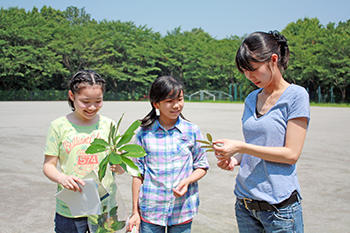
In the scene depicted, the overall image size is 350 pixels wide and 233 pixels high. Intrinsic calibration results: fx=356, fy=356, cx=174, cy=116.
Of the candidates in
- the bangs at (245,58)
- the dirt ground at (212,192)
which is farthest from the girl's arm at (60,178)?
the dirt ground at (212,192)

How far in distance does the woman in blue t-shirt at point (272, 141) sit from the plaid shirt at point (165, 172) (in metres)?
0.42

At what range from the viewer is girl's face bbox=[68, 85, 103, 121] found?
6.55 ft

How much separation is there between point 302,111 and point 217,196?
299 centimetres

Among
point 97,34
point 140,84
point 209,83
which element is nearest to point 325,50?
point 209,83

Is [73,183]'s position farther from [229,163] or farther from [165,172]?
[229,163]

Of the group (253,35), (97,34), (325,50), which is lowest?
(253,35)

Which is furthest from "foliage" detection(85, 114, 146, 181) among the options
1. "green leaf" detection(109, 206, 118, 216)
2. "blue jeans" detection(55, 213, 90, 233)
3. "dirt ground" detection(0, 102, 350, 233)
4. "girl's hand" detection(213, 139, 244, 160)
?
"dirt ground" detection(0, 102, 350, 233)

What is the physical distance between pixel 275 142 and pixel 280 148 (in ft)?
0.16

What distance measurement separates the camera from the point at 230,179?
5.22 m

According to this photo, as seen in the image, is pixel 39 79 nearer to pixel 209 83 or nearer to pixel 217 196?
pixel 209 83

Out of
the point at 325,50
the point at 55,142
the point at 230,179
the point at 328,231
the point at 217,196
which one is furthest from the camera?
the point at 325,50

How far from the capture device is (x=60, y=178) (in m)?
1.83

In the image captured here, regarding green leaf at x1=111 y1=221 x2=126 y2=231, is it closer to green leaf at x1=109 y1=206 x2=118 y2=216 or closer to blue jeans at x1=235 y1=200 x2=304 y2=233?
green leaf at x1=109 y1=206 x2=118 y2=216

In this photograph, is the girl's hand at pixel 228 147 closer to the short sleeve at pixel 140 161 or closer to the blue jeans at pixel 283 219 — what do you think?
the blue jeans at pixel 283 219
